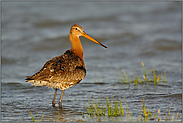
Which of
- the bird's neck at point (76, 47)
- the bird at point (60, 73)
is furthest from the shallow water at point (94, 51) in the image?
the bird's neck at point (76, 47)

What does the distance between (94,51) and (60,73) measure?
251 inches

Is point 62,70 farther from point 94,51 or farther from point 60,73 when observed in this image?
point 94,51

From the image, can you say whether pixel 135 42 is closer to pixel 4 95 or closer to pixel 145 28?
pixel 145 28

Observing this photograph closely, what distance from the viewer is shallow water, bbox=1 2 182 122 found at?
20.9 ft

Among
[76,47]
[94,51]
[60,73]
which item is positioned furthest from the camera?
[94,51]

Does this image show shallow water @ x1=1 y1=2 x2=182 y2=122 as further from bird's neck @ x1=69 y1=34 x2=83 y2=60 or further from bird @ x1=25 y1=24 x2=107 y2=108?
bird's neck @ x1=69 y1=34 x2=83 y2=60

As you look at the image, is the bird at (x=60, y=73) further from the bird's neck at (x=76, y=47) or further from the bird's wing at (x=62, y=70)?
the bird's neck at (x=76, y=47)

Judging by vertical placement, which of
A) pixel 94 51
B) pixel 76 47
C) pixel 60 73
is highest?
pixel 94 51

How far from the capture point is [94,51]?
40.0 ft

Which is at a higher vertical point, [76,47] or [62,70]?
[76,47]

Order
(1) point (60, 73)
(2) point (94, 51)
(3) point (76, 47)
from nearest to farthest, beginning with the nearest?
(1) point (60, 73) < (3) point (76, 47) < (2) point (94, 51)

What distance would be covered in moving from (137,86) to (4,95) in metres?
3.58

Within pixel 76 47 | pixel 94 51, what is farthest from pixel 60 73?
pixel 94 51

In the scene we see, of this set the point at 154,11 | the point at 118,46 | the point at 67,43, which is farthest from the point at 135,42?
the point at 154,11
